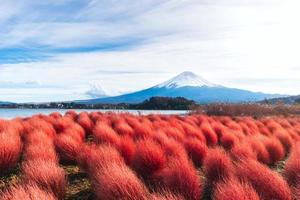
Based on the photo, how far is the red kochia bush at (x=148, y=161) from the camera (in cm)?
595

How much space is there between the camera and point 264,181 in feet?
15.6

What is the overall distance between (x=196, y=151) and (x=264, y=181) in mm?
2962

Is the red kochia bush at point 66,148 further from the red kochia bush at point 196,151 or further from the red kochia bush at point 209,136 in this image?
the red kochia bush at point 209,136

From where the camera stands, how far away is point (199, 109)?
25.7 m

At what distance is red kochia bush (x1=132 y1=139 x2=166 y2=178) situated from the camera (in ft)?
19.5

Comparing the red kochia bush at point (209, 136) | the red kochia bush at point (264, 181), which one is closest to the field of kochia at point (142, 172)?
the red kochia bush at point (264, 181)

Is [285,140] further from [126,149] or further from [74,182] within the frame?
[74,182]

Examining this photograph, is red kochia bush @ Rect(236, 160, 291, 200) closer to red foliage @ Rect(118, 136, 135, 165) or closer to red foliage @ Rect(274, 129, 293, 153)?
red foliage @ Rect(118, 136, 135, 165)

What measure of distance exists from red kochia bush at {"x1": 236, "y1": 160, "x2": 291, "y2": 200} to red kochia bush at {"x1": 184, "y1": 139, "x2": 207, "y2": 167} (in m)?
2.15

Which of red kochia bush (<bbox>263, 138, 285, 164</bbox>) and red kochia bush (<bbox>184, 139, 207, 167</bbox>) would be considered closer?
red kochia bush (<bbox>184, 139, 207, 167</bbox>)

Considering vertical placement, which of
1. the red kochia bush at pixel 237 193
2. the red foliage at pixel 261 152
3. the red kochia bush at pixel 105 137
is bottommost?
the red foliage at pixel 261 152

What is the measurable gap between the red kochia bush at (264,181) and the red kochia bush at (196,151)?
84.5 inches

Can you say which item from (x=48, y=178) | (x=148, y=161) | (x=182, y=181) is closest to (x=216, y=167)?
(x=148, y=161)

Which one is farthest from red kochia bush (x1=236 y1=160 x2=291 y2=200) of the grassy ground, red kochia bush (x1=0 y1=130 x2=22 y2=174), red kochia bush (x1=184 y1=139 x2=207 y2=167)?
red kochia bush (x1=0 y1=130 x2=22 y2=174)
